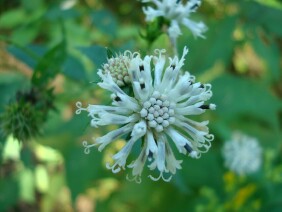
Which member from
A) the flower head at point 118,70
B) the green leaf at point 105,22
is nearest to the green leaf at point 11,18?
the green leaf at point 105,22

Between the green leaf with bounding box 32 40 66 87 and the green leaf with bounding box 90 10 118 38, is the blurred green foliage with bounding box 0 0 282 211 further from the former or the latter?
the green leaf with bounding box 32 40 66 87

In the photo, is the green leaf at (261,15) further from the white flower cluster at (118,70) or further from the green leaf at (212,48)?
the white flower cluster at (118,70)

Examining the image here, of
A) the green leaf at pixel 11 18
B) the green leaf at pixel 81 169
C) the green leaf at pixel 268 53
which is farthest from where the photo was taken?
the green leaf at pixel 268 53

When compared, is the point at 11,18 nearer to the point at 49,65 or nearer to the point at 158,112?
the point at 49,65

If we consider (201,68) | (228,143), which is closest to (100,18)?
(201,68)

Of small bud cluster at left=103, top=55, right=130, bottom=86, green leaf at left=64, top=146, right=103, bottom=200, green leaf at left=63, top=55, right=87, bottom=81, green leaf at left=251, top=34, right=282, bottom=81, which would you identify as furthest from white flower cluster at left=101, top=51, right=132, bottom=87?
green leaf at left=251, top=34, right=282, bottom=81

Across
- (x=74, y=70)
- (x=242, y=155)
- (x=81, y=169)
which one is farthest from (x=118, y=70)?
(x=242, y=155)
